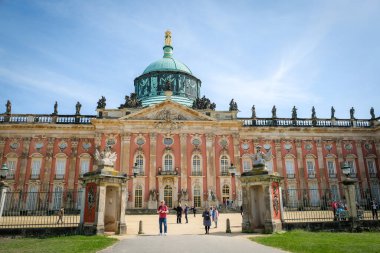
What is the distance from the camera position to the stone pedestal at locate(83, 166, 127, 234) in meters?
16.2

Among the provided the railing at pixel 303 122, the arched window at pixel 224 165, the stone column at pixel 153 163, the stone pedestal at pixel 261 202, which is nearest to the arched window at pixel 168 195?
the stone column at pixel 153 163

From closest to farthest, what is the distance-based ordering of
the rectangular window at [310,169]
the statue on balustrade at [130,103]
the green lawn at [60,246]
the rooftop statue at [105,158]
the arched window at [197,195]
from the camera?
1. the green lawn at [60,246]
2. the rooftop statue at [105,158]
3. the arched window at [197,195]
4. the rectangular window at [310,169]
5. the statue on balustrade at [130,103]

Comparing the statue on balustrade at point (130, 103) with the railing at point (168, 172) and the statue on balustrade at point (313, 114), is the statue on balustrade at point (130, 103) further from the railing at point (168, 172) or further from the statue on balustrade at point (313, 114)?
the statue on balustrade at point (313, 114)

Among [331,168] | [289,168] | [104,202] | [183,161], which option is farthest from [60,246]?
[331,168]

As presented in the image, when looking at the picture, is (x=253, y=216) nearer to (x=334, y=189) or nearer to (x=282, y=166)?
(x=282, y=166)

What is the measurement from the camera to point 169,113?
4059 cm

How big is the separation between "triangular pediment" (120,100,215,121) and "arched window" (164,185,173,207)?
881cm

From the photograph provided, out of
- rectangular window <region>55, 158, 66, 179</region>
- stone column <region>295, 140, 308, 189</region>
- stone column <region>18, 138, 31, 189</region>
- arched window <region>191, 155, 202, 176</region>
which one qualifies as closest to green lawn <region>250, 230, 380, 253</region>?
arched window <region>191, 155, 202, 176</region>

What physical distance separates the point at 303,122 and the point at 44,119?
35421mm

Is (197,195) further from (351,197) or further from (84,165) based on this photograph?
(351,197)

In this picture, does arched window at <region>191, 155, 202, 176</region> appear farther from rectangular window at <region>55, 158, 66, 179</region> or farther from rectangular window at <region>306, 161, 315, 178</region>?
rectangular window at <region>55, 158, 66, 179</region>

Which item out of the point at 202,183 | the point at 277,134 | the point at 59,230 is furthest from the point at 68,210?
the point at 277,134

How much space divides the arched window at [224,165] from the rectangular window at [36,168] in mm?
23064

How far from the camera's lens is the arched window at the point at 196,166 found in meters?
39.1
